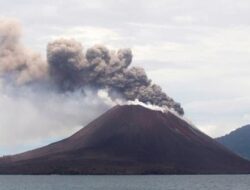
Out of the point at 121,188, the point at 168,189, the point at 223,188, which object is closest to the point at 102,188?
the point at 121,188

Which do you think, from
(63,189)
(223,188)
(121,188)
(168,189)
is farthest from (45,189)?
(223,188)

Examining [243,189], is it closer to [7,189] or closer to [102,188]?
[102,188]

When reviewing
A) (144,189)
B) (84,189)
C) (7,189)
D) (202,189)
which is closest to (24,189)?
(7,189)

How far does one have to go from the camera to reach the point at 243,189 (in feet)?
425

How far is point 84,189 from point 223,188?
27008 millimetres

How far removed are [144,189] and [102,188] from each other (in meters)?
9.94

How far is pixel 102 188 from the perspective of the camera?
134m

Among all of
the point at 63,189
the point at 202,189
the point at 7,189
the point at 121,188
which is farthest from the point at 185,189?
the point at 7,189

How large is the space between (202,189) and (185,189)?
10.5 feet

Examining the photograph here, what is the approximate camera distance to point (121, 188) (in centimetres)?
13200

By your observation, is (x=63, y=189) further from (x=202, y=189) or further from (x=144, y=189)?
(x=202, y=189)

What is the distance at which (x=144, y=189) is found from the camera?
Answer: 421 feet

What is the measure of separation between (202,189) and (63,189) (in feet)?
85.5

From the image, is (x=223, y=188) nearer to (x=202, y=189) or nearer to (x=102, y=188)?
(x=202, y=189)
